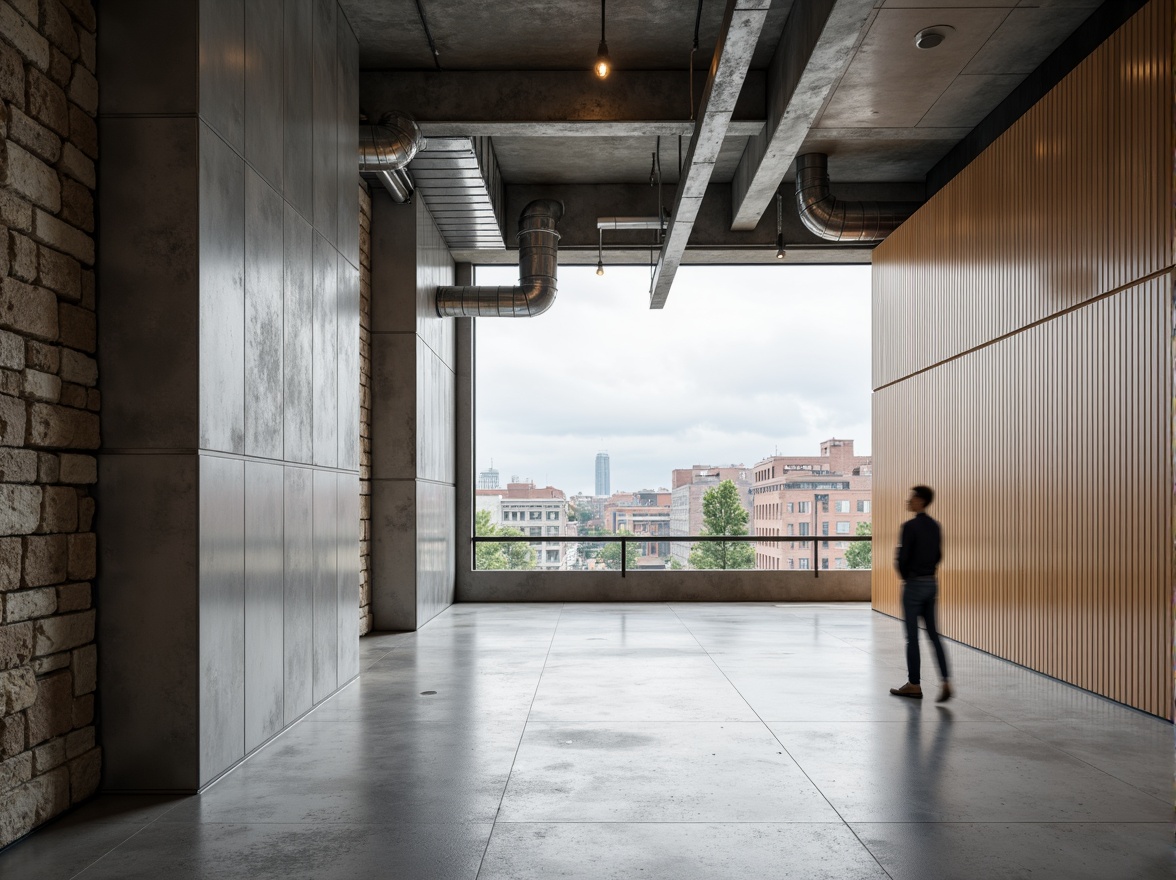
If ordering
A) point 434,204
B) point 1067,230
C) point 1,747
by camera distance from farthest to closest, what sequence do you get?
point 434,204 < point 1067,230 < point 1,747

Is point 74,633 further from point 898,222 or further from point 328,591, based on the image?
point 898,222

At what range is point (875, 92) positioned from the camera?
27.5 ft

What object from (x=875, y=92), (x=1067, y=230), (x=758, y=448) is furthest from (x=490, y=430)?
(x=1067, y=230)

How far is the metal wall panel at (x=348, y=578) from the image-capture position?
6.38 meters

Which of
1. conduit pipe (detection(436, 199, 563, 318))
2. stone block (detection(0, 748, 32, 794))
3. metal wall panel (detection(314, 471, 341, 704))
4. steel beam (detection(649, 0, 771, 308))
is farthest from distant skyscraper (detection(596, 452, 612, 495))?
stone block (detection(0, 748, 32, 794))

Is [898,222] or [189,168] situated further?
[898,222]

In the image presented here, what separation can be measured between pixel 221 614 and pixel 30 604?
2.88 ft

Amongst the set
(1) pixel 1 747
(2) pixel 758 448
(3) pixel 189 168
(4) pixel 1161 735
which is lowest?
(4) pixel 1161 735

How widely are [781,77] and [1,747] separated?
6.53 meters

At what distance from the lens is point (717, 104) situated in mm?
6395

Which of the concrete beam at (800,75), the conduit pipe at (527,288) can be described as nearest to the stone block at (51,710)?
the concrete beam at (800,75)

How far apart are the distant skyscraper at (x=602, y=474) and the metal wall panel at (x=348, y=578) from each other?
6.66m

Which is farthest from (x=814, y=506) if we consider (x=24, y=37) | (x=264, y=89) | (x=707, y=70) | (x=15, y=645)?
(x=24, y=37)

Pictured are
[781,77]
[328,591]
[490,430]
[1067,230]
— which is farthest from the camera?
[490,430]
